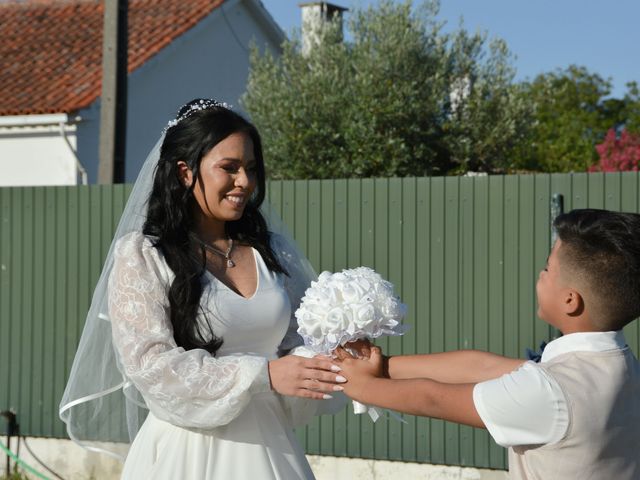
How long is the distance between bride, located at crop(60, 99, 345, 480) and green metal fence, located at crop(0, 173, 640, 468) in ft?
10.7

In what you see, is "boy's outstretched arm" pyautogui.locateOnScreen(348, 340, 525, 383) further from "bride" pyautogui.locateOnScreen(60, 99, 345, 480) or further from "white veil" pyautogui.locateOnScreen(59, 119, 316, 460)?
"white veil" pyautogui.locateOnScreen(59, 119, 316, 460)

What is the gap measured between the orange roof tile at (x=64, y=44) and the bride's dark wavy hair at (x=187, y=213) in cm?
1160

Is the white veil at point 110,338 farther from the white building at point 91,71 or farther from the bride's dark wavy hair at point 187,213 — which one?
the white building at point 91,71

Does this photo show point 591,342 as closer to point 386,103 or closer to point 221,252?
point 221,252

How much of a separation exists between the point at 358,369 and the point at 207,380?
0.57m

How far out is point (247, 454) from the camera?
3848mm

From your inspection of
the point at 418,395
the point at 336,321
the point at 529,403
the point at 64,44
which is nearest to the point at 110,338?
the point at 336,321

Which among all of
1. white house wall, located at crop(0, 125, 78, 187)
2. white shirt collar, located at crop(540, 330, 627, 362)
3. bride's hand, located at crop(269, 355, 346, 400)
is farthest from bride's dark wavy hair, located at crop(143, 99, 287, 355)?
white house wall, located at crop(0, 125, 78, 187)

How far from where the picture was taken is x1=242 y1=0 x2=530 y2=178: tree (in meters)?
17.0

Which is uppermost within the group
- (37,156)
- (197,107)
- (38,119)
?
(38,119)

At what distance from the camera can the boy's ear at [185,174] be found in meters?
4.04

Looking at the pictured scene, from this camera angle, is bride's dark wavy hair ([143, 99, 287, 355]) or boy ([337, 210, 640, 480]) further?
bride's dark wavy hair ([143, 99, 287, 355])

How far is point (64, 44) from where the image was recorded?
711 inches

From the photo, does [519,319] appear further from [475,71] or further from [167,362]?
[475,71]
